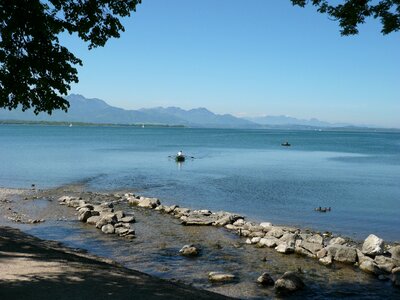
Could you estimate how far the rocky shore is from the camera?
17828mm

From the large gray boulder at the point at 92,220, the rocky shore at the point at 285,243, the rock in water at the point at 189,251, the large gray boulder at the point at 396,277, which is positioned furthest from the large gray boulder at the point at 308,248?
the large gray boulder at the point at 92,220

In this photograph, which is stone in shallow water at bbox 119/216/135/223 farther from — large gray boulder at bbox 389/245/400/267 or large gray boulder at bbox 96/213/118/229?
A: large gray boulder at bbox 389/245/400/267

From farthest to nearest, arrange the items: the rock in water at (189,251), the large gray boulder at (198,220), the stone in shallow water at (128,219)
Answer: the large gray boulder at (198,220) → the stone in shallow water at (128,219) → the rock in water at (189,251)

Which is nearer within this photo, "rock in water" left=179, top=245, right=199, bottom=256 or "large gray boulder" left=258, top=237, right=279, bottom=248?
"rock in water" left=179, top=245, right=199, bottom=256

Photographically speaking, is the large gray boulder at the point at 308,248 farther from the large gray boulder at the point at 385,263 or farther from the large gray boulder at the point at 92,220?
the large gray boulder at the point at 92,220

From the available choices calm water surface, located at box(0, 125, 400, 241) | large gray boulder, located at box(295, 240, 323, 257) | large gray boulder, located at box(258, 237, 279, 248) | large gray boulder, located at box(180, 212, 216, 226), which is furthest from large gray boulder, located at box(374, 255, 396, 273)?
large gray boulder, located at box(180, 212, 216, 226)

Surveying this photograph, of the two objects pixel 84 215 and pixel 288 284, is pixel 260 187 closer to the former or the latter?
pixel 84 215

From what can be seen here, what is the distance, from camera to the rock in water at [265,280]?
17.1 metres

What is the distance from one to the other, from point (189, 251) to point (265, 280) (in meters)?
5.29

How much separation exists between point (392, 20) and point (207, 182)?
41.0 m

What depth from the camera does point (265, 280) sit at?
56.1ft

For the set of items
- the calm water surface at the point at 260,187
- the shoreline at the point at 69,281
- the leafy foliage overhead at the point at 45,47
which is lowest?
the calm water surface at the point at 260,187

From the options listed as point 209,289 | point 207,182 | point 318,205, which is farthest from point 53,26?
point 207,182

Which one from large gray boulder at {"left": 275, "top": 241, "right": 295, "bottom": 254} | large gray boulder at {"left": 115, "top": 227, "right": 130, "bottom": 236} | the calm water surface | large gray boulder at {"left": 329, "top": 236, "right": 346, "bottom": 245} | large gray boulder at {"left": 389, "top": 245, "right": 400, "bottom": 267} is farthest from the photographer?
the calm water surface
